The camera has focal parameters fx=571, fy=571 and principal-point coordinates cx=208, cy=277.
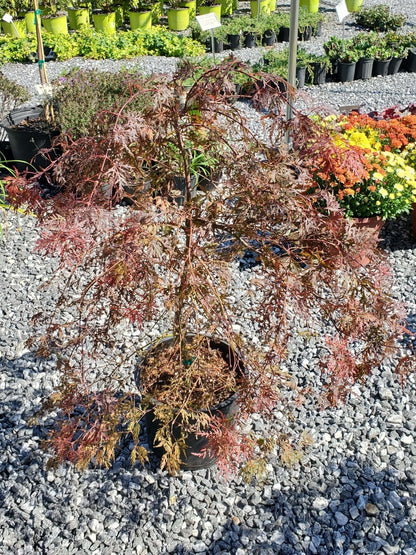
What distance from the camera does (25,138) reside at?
473cm

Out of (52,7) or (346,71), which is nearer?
(346,71)

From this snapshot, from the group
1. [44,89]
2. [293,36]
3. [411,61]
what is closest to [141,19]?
[411,61]

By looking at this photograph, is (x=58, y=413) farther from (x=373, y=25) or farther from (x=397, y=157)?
(x=373, y=25)

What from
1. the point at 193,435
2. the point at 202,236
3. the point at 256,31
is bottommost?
the point at 193,435

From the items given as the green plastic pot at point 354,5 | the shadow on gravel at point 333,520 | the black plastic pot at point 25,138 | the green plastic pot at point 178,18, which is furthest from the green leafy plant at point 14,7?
the shadow on gravel at point 333,520

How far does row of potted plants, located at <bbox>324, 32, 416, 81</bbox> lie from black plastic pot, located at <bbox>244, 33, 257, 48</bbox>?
74.7 inches

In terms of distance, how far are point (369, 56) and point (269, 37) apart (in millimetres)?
2412

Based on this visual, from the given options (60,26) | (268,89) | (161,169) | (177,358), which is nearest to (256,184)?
(268,89)

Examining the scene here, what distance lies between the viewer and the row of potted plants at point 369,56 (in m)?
7.59

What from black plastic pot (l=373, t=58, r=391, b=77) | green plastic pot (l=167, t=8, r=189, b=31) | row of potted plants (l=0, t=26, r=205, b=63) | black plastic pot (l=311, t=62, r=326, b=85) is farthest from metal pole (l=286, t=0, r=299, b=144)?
green plastic pot (l=167, t=8, r=189, b=31)

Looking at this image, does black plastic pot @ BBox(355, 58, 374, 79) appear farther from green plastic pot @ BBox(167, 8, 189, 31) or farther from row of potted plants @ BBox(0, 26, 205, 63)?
green plastic pot @ BBox(167, 8, 189, 31)

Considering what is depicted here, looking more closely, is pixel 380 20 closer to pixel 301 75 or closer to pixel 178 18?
pixel 178 18

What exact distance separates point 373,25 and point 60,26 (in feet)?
18.7

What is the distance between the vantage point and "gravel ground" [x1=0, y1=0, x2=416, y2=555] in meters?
2.13
